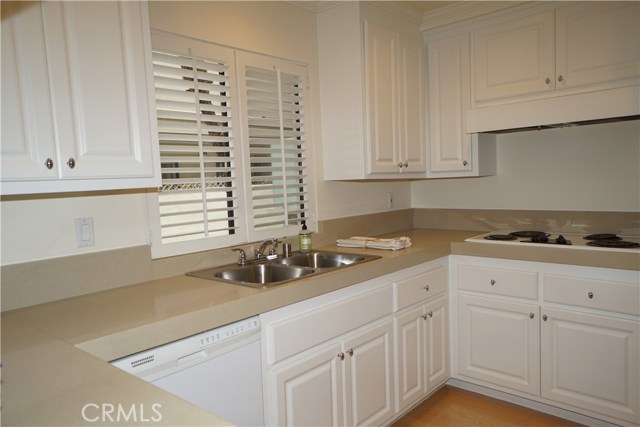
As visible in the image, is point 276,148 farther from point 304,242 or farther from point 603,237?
point 603,237

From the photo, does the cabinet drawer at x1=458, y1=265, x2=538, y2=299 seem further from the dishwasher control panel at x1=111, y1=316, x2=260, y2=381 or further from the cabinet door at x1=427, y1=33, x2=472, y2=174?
the dishwasher control panel at x1=111, y1=316, x2=260, y2=381

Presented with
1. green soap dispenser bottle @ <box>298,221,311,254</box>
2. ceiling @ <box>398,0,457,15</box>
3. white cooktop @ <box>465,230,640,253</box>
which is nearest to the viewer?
white cooktop @ <box>465,230,640,253</box>

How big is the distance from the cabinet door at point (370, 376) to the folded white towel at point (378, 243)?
443 millimetres

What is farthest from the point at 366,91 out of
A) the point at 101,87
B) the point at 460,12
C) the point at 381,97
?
the point at 101,87

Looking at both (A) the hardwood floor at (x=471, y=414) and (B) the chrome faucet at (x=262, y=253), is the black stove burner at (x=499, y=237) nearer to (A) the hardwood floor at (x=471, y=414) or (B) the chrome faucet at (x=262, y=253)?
(A) the hardwood floor at (x=471, y=414)

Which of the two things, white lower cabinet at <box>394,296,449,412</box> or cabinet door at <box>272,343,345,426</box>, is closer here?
cabinet door at <box>272,343,345,426</box>

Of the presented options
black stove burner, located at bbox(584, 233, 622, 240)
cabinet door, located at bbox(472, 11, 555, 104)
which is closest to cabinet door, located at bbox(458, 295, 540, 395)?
black stove burner, located at bbox(584, 233, 622, 240)

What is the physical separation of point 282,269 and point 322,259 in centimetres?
36

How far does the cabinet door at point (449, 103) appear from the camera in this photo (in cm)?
301

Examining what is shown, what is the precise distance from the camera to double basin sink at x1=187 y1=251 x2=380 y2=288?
2.18m

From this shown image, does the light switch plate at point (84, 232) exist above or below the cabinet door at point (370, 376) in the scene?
above

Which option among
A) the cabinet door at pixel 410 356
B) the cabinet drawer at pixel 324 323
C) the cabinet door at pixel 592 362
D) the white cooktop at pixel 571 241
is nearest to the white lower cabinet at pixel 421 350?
the cabinet door at pixel 410 356

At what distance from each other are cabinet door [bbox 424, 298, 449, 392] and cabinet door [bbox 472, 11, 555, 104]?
54.2 inches

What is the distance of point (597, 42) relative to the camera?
248 centimetres
